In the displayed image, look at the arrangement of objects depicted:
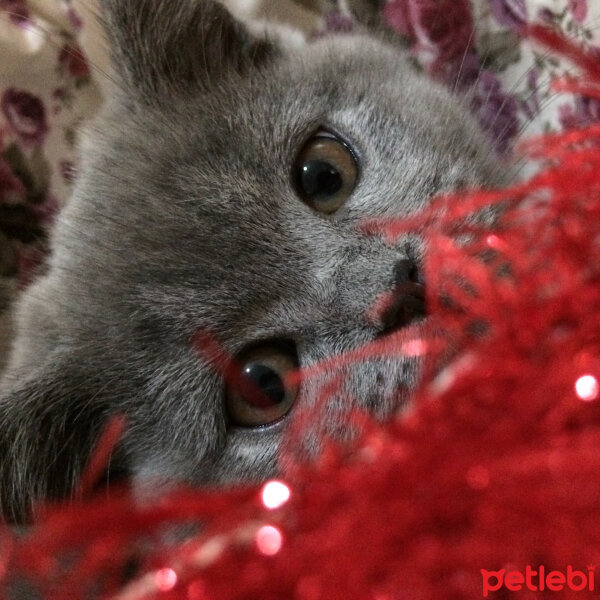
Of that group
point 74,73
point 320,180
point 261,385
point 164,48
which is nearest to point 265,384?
point 261,385

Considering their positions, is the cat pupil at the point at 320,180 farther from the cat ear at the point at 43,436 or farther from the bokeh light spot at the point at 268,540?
the bokeh light spot at the point at 268,540

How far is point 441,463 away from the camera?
0.93 feet

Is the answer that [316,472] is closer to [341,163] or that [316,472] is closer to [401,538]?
[401,538]

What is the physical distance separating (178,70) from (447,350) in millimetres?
604

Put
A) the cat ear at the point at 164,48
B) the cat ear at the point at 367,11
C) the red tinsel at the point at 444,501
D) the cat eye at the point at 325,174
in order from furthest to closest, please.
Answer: the cat ear at the point at 367,11 < the cat ear at the point at 164,48 < the cat eye at the point at 325,174 < the red tinsel at the point at 444,501

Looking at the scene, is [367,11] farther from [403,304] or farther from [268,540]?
[268,540]

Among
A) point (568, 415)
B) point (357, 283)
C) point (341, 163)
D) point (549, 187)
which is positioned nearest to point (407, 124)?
point (341, 163)

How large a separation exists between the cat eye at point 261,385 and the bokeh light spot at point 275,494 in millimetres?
319

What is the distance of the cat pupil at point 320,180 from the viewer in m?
0.72

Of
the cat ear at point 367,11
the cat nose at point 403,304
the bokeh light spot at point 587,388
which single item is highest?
the cat ear at point 367,11

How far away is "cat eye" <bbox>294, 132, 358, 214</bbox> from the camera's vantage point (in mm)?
713

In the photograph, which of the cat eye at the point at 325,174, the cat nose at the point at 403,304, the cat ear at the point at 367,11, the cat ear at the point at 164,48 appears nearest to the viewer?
the cat nose at the point at 403,304

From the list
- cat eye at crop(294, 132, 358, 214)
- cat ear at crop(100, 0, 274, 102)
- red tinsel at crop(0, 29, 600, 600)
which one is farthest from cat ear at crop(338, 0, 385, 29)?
red tinsel at crop(0, 29, 600, 600)

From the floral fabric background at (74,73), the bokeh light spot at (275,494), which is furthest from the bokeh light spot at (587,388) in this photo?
the floral fabric background at (74,73)
